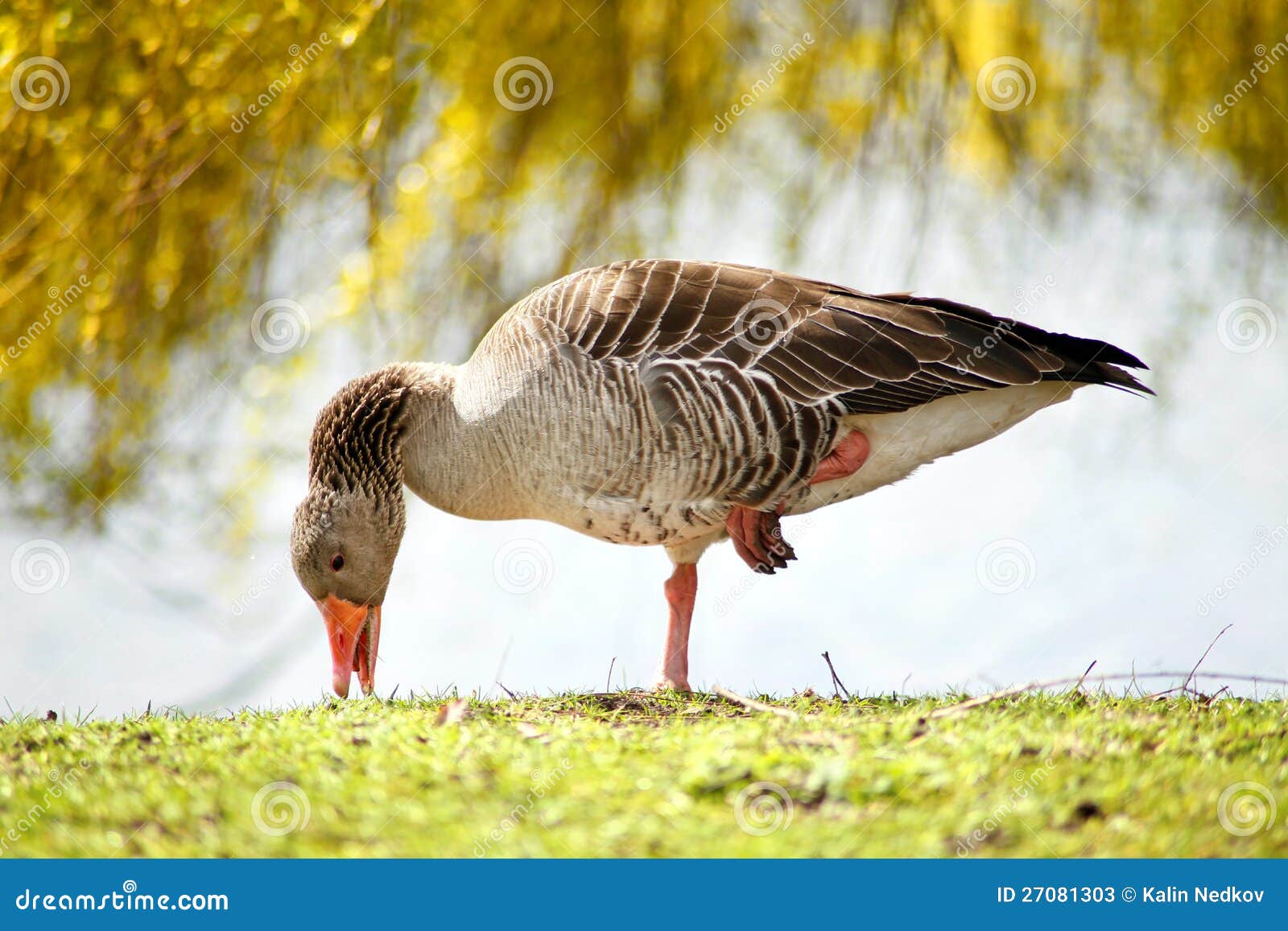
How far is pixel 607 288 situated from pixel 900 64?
115 inches

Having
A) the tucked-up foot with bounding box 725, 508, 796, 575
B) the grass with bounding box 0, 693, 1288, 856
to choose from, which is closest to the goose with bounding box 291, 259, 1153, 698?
the tucked-up foot with bounding box 725, 508, 796, 575

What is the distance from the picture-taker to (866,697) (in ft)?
16.1

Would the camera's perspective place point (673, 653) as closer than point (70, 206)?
Yes

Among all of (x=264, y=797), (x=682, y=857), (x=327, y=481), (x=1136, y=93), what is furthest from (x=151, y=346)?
(x=1136, y=93)

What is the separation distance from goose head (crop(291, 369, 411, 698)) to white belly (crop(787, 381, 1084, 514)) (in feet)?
6.52

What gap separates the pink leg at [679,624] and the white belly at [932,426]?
0.75 m

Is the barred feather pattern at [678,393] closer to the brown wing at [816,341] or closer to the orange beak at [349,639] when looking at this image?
the brown wing at [816,341]

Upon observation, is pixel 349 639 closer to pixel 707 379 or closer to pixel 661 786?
pixel 707 379

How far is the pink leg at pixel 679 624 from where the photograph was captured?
5.34 meters

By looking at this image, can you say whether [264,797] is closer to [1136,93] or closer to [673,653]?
[673,653]

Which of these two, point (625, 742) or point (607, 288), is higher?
point (607, 288)

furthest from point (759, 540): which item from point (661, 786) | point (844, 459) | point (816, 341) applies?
point (661, 786)

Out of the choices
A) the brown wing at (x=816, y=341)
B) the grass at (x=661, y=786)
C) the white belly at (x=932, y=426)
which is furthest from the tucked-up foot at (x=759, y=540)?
the grass at (x=661, y=786)

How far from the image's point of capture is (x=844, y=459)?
4988 millimetres
